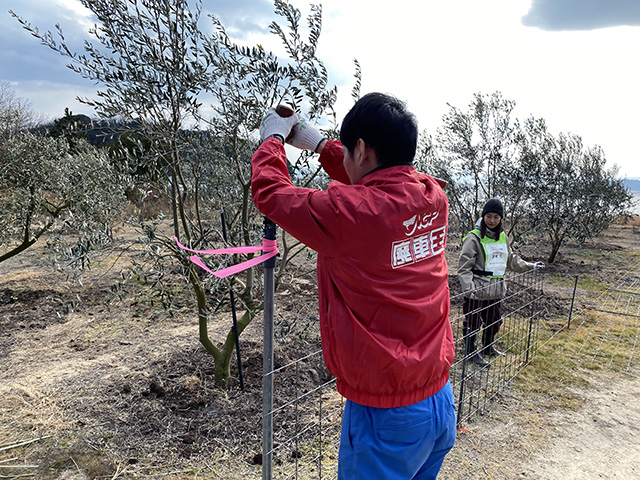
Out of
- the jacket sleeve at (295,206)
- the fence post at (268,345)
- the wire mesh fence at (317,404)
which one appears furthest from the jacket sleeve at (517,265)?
the jacket sleeve at (295,206)

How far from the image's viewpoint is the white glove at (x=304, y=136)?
210 cm

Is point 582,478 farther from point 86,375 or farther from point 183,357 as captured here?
point 86,375

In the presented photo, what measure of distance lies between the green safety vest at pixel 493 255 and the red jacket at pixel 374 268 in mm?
4117

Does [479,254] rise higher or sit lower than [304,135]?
lower

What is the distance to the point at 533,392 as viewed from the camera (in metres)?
5.10

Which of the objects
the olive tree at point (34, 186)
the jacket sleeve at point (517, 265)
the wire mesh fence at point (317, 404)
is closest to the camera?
the wire mesh fence at point (317, 404)

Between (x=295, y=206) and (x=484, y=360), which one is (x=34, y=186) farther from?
(x=295, y=206)

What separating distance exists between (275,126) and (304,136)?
24 cm

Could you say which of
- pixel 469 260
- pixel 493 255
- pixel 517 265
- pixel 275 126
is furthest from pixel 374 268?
pixel 517 265

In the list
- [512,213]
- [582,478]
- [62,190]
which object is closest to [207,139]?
[582,478]

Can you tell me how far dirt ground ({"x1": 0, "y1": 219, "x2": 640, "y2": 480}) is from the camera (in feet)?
12.0

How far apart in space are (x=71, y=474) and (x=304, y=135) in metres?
3.44

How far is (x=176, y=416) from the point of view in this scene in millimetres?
4227

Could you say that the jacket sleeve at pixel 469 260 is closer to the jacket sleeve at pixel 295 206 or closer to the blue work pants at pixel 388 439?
the blue work pants at pixel 388 439
